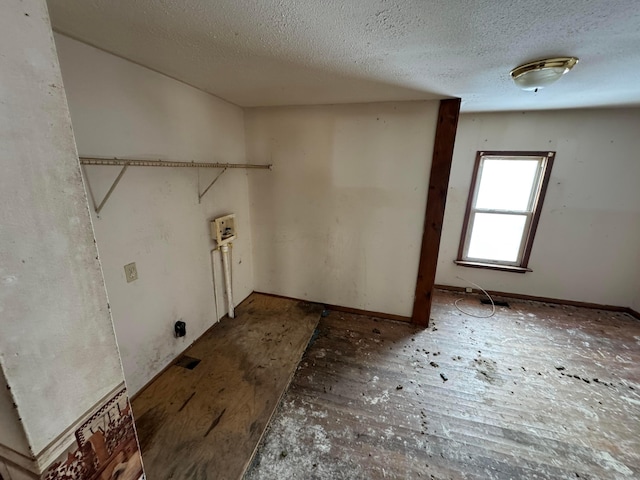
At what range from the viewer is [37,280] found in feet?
1.73

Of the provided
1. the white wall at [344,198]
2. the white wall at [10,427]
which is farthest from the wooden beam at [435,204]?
the white wall at [10,427]

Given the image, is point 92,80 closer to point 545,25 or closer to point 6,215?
point 6,215

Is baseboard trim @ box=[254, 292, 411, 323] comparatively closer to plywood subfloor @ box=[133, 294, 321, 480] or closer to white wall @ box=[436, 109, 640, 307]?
plywood subfloor @ box=[133, 294, 321, 480]

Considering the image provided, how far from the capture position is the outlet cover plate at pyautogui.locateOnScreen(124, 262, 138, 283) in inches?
63.2

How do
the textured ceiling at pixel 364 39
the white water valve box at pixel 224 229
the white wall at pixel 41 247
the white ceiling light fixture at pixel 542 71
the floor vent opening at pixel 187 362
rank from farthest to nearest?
the white water valve box at pixel 224 229, the floor vent opening at pixel 187 362, the white ceiling light fixture at pixel 542 71, the textured ceiling at pixel 364 39, the white wall at pixel 41 247

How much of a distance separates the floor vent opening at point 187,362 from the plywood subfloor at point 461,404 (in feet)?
2.61

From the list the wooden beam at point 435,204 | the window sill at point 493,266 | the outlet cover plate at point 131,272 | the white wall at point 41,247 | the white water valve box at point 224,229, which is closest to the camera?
the white wall at point 41,247

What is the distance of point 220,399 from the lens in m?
1.77

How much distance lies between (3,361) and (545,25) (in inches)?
75.9

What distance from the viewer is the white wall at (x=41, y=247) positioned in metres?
0.48

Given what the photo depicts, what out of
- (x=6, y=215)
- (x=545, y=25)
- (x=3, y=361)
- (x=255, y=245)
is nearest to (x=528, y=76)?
(x=545, y=25)

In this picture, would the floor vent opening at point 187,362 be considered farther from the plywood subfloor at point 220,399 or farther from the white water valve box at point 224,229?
the white water valve box at point 224,229

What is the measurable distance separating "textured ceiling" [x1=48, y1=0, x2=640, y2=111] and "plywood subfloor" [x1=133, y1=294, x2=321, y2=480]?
6.83 ft

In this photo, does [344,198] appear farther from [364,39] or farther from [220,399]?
[220,399]
